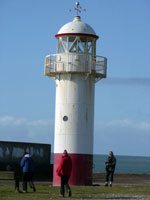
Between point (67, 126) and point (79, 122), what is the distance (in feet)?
2.11

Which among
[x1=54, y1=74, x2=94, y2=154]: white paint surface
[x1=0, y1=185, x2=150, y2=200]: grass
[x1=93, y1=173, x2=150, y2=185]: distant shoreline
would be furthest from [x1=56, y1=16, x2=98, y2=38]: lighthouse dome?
[x1=93, y1=173, x2=150, y2=185]: distant shoreline

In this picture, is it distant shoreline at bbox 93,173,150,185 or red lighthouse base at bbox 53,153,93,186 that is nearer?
red lighthouse base at bbox 53,153,93,186

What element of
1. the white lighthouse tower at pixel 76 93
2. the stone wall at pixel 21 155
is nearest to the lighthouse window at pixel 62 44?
the white lighthouse tower at pixel 76 93

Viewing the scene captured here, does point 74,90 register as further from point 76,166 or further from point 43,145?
point 43,145

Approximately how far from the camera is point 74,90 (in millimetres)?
31375

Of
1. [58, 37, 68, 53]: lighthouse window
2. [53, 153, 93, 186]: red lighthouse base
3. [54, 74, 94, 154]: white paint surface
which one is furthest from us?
[58, 37, 68, 53]: lighthouse window

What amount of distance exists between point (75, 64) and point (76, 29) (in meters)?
1.85

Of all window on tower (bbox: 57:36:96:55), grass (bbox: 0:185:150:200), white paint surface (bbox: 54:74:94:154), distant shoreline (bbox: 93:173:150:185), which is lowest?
distant shoreline (bbox: 93:173:150:185)

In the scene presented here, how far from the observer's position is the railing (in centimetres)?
3133

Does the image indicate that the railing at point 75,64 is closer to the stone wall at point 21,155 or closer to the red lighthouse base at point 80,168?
the red lighthouse base at point 80,168

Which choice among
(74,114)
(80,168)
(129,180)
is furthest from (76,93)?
(129,180)

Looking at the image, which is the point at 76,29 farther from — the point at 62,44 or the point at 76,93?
the point at 76,93

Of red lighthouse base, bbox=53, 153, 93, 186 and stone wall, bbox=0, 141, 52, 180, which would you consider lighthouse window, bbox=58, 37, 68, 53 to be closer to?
red lighthouse base, bbox=53, 153, 93, 186

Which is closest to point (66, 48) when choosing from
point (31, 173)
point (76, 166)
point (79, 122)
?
point (79, 122)
